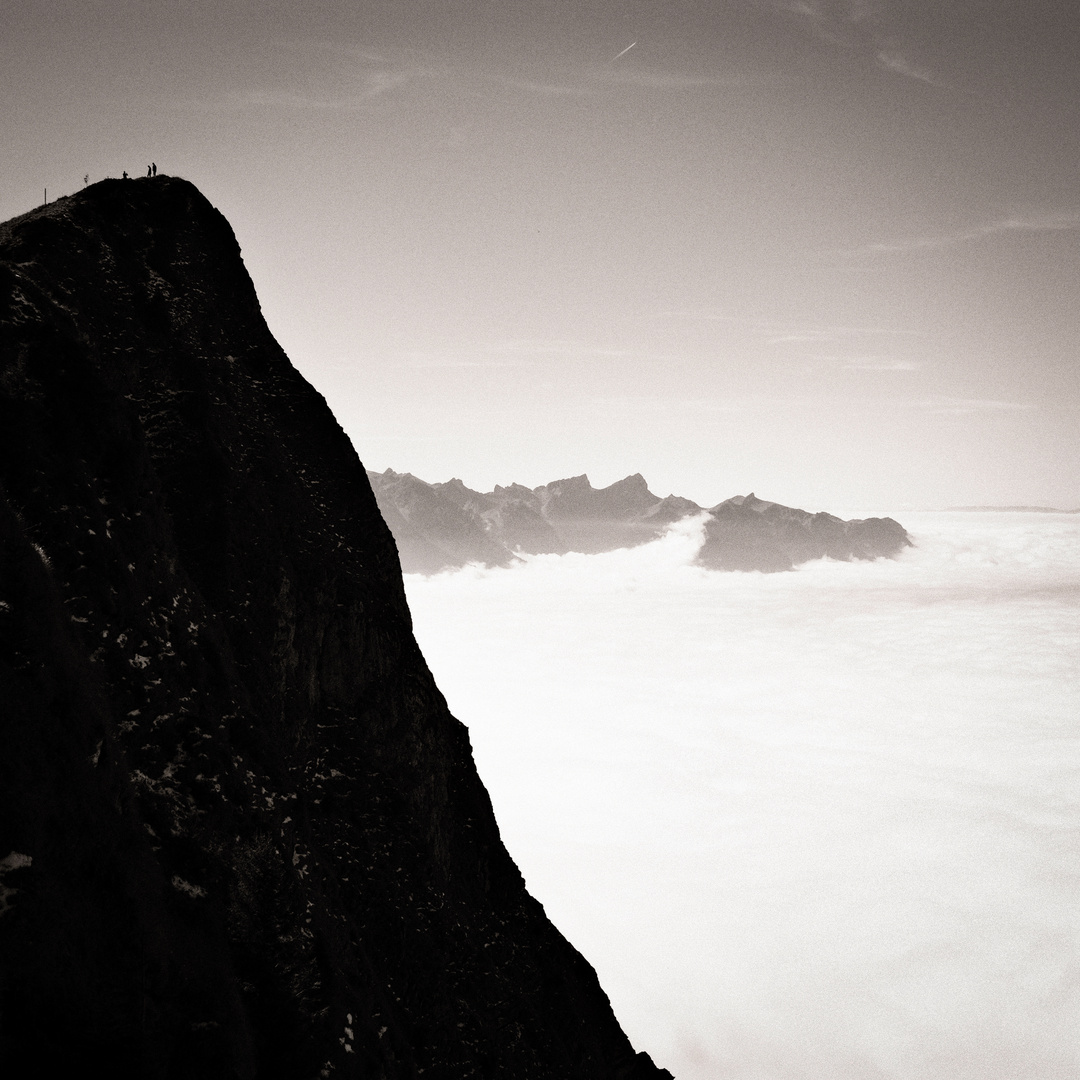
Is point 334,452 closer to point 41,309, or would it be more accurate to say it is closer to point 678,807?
point 41,309

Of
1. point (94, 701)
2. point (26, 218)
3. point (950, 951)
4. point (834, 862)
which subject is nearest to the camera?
point (94, 701)

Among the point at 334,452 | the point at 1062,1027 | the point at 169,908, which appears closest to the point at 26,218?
the point at 334,452

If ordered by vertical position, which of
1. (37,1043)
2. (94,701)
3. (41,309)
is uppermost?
(41,309)

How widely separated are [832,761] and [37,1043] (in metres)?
198

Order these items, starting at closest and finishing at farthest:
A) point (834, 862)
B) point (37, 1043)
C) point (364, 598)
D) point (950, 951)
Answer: point (37, 1043) → point (364, 598) → point (950, 951) → point (834, 862)

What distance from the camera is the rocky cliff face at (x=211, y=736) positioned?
343 inches

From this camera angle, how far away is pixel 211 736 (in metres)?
12.1

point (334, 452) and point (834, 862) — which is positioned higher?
point (334, 452)

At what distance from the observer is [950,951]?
9369 cm

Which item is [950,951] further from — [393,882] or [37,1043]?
[37,1043]

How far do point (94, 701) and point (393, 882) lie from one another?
420 inches

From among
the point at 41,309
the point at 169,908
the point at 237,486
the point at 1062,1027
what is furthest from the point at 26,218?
the point at 1062,1027

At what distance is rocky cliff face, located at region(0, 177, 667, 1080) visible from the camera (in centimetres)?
870

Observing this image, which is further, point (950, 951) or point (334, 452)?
point (950, 951)
